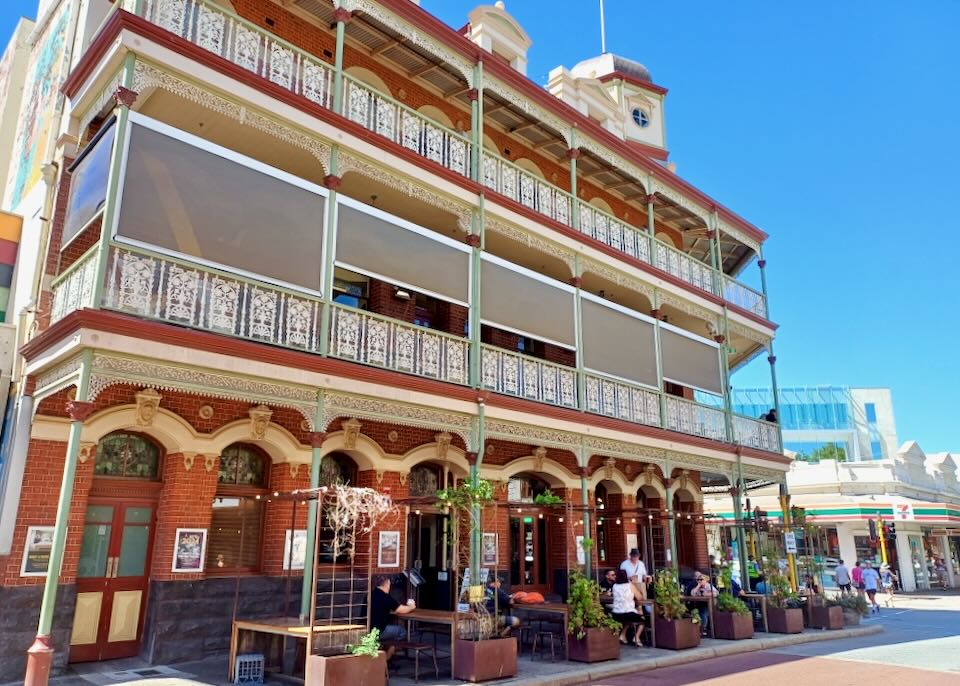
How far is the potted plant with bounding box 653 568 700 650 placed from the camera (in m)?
12.7

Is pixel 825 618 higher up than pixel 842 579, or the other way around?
pixel 842 579

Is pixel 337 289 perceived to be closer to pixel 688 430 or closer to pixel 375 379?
pixel 375 379

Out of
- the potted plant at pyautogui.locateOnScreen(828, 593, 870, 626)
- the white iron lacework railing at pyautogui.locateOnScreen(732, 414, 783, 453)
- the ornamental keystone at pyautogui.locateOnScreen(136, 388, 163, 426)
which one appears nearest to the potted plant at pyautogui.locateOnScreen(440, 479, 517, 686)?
the ornamental keystone at pyautogui.locateOnScreen(136, 388, 163, 426)

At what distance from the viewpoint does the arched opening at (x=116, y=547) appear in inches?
396

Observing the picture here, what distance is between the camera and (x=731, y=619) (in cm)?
1402

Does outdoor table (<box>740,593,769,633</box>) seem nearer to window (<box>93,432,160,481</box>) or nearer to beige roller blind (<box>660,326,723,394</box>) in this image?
beige roller blind (<box>660,326,723,394</box>)

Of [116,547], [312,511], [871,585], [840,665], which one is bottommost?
Answer: [840,665]

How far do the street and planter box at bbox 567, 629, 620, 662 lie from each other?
0.56 meters

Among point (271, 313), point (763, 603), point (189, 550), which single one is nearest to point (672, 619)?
point (763, 603)

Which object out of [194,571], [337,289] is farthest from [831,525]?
[194,571]

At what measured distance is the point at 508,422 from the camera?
13.4 m

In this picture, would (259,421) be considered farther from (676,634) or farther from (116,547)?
(676,634)

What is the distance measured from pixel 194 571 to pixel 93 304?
4352mm

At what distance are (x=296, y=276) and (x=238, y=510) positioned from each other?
3.96 m
